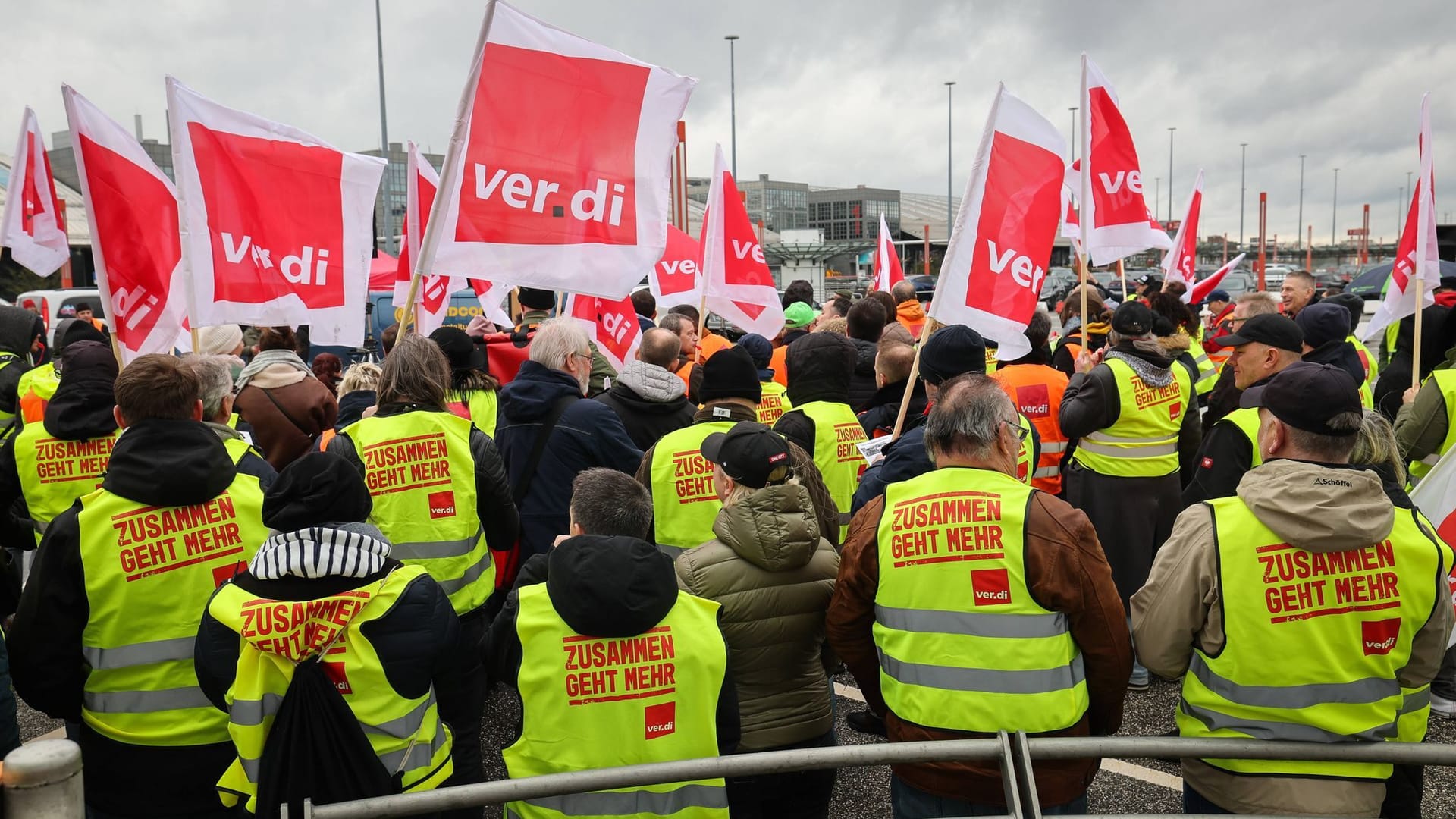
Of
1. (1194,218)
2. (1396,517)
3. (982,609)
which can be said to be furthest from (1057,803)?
(1194,218)

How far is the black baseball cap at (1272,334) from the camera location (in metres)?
4.75

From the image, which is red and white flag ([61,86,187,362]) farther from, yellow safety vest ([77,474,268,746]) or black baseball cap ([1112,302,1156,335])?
black baseball cap ([1112,302,1156,335])

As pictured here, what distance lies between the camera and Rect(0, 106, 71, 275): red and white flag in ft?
23.9

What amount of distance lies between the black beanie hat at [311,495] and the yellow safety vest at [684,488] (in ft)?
5.75

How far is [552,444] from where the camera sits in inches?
190

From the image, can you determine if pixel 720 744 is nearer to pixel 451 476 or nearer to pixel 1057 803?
pixel 1057 803

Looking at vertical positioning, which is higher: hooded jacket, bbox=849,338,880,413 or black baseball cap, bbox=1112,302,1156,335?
black baseball cap, bbox=1112,302,1156,335

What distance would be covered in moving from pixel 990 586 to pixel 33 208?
26.0ft

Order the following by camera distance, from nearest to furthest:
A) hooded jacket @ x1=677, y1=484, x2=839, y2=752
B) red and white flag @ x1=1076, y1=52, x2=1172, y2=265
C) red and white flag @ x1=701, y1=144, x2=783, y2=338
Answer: hooded jacket @ x1=677, y1=484, x2=839, y2=752 → red and white flag @ x1=1076, y1=52, x2=1172, y2=265 → red and white flag @ x1=701, y1=144, x2=783, y2=338

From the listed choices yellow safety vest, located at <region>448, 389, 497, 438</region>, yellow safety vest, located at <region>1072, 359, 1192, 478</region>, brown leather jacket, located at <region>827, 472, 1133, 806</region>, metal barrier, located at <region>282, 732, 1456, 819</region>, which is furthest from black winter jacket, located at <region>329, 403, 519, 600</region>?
yellow safety vest, located at <region>1072, 359, 1192, 478</region>

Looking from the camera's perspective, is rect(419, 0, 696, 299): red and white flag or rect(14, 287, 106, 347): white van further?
rect(14, 287, 106, 347): white van

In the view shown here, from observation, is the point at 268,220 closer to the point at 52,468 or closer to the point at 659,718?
the point at 52,468

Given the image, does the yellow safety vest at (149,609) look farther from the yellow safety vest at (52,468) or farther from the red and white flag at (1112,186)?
the red and white flag at (1112,186)

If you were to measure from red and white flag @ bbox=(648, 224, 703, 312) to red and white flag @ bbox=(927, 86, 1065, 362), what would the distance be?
4671 mm
